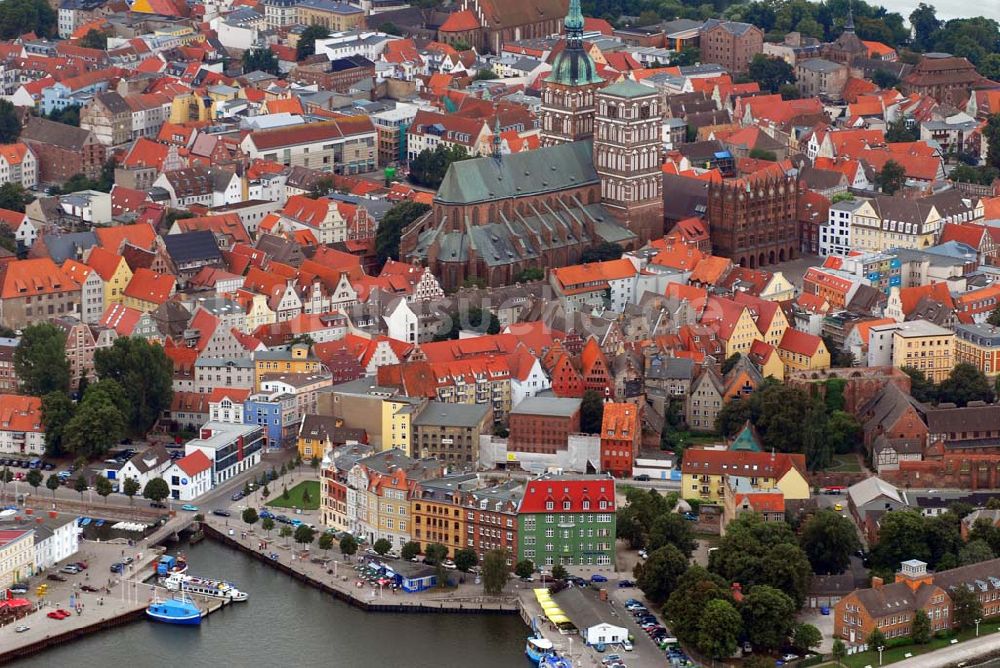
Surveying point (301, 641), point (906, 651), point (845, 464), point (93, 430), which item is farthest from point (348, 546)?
point (845, 464)

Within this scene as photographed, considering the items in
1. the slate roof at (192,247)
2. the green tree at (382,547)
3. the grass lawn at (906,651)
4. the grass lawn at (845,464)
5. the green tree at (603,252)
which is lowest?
the grass lawn at (906,651)

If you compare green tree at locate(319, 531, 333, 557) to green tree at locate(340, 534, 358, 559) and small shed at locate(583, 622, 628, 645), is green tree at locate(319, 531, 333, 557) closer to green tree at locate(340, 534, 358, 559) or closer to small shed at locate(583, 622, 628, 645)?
green tree at locate(340, 534, 358, 559)

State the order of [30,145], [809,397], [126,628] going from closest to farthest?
[126,628]
[809,397]
[30,145]

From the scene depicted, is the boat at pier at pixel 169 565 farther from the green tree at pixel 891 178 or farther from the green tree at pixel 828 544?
the green tree at pixel 891 178

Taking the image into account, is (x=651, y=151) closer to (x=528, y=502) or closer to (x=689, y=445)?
(x=689, y=445)


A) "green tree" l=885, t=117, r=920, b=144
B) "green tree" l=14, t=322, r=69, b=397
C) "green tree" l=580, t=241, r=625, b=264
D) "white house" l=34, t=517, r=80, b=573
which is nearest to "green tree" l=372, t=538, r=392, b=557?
"white house" l=34, t=517, r=80, b=573

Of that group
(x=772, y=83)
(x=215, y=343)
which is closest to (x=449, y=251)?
(x=215, y=343)

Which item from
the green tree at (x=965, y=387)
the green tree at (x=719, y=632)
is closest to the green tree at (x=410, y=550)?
the green tree at (x=719, y=632)

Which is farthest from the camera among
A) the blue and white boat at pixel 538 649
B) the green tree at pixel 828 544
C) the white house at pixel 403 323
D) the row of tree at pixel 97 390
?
the white house at pixel 403 323
